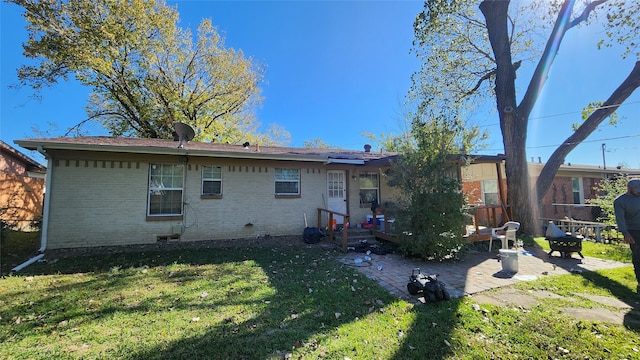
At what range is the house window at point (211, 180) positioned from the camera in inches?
346

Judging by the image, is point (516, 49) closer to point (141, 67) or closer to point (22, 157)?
point (141, 67)

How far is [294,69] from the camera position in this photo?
1683 cm

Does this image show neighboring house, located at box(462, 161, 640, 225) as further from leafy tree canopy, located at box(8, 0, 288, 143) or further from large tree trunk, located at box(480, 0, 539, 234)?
leafy tree canopy, located at box(8, 0, 288, 143)

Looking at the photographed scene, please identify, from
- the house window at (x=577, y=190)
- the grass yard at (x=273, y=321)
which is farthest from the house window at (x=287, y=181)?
the house window at (x=577, y=190)

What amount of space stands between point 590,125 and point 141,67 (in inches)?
881

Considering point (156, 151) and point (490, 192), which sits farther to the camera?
point (490, 192)

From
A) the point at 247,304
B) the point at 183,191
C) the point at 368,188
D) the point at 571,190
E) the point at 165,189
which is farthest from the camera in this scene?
the point at 571,190

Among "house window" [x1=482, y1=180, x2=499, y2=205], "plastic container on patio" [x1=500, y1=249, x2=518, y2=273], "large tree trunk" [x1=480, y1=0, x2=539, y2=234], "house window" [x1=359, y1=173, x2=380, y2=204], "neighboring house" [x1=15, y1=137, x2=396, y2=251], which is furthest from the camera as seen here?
"house window" [x1=482, y1=180, x2=499, y2=205]

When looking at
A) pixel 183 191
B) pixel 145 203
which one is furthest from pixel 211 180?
pixel 145 203

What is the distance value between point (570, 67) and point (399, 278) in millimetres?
15187

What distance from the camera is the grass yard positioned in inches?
110

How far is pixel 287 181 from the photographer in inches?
388

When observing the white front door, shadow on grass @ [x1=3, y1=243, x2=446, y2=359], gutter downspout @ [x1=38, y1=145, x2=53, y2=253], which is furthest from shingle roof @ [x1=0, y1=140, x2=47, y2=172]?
the white front door

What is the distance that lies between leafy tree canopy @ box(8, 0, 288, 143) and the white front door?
11.8 metres
